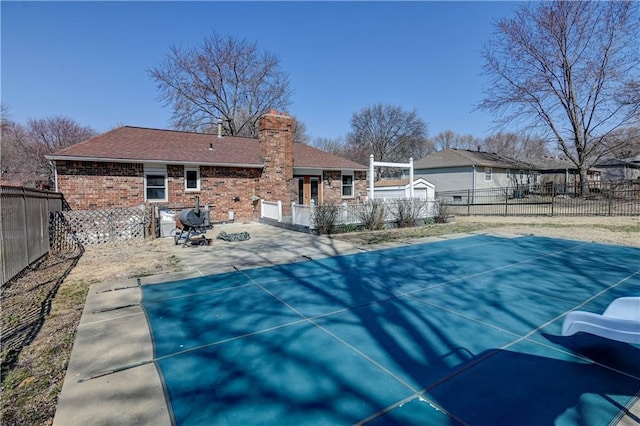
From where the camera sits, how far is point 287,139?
15.2 m

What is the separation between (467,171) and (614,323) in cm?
2822

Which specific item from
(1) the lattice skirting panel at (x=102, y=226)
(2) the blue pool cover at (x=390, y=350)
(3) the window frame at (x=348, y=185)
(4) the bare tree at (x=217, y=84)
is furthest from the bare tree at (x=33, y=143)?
(2) the blue pool cover at (x=390, y=350)

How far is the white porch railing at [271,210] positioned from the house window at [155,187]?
4112mm

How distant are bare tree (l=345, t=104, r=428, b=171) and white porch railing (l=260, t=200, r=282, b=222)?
110 ft

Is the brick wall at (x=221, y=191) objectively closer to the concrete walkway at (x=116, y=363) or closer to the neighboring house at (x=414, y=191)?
the concrete walkway at (x=116, y=363)

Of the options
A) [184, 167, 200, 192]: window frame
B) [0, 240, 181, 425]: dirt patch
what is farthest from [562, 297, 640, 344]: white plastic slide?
[184, 167, 200, 192]: window frame

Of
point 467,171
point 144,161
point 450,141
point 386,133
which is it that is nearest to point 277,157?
point 144,161

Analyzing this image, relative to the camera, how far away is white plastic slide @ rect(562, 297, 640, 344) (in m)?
2.73

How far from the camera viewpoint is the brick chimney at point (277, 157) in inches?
587

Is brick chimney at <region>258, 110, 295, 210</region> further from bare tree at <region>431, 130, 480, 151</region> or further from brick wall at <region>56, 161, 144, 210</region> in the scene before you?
bare tree at <region>431, 130, 480, 151</region>

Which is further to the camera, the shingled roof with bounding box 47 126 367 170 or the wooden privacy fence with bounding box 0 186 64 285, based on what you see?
A: the shingled roof with bounding box 47 126 367 170

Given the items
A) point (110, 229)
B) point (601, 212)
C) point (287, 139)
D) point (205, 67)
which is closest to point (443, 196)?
point (601, 212)

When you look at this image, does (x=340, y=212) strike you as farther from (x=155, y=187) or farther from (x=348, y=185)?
(x=155, y=187)

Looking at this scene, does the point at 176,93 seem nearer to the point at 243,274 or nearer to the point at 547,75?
the point at 243,274
